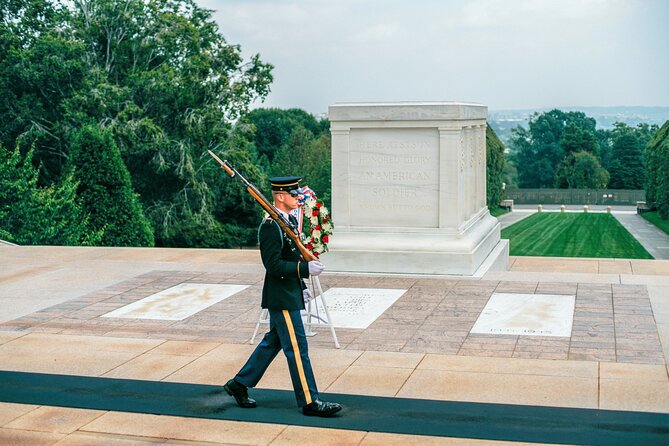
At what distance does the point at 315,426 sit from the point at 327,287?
5.60m

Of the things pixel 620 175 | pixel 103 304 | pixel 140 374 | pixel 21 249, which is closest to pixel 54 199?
pixel 21 249

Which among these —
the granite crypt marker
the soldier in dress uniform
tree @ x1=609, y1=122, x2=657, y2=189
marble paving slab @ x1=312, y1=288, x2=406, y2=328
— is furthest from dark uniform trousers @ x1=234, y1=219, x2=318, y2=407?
tree @ x1=609, y1=122, x2=657, y2=189

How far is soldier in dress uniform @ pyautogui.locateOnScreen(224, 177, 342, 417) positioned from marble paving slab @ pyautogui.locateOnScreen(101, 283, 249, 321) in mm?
3735

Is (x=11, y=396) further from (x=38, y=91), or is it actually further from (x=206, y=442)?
(x=38, y=91)

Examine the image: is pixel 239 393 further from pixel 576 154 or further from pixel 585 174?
pixel 576 154

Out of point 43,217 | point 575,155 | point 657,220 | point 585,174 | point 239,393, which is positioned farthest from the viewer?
point 575,155

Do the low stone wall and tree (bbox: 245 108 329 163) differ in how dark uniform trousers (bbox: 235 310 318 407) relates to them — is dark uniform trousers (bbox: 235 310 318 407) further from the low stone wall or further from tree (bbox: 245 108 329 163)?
the low stone wall

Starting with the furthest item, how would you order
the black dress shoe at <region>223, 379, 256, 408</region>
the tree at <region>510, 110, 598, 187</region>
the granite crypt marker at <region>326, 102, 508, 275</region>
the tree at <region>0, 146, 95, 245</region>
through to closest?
1. the tree at <region>510, 110, 598, 187</region>
2. the tree at <region>0, 146, 95, 245</region>
3. the granite crypt marker at <region>326, 102, 508, 275</region>
4. the black dress shoe at <region>223, 379, 256, 408</region>

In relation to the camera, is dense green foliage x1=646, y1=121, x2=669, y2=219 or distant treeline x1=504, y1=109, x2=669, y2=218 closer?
dense green foliage x1=646, y1=121, x2=669, y2=219

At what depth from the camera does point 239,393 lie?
7016 millimetres

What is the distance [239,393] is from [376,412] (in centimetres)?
106

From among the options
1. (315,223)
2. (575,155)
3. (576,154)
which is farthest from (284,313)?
(575,155)

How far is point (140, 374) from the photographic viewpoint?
811 centimetres

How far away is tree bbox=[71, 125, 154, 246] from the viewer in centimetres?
2184
